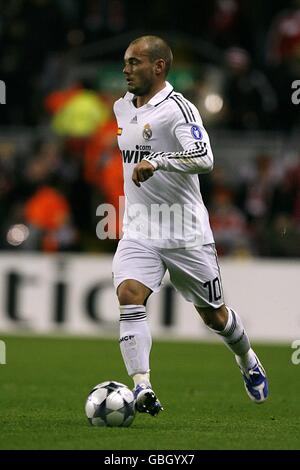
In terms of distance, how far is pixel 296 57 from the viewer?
17062 millimetres

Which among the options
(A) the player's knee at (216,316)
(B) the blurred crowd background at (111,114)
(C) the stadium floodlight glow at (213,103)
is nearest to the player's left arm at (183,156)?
(A) the player's knee at (216,316)

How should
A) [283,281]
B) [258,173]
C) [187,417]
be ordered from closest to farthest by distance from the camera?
1. [187,417]
2. [283,281]
3. [258,173]

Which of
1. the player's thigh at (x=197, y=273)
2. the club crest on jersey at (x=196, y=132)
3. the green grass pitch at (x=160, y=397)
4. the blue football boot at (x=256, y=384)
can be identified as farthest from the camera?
the blue football boot at (x=256, y=384)

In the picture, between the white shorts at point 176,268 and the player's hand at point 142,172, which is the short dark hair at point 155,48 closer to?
the player's hand at point 142,172

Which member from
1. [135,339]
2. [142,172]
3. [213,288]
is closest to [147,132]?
[142,172]

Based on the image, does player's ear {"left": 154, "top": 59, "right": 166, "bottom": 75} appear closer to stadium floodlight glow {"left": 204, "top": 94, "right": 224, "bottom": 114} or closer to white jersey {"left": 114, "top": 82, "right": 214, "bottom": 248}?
white jersey {"left": 114, "top": 82, "right": 214, "bottom": 248}

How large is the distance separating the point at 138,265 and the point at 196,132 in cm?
91

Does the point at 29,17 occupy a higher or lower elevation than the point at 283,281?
higher

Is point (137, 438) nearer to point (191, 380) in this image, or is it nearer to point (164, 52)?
point (164, 52)

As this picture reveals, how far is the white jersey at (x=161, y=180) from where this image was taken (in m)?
7.64

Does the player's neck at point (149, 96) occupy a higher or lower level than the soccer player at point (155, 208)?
higher

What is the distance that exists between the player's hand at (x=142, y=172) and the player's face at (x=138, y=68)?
0.73 meters

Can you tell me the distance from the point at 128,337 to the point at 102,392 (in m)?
0.42

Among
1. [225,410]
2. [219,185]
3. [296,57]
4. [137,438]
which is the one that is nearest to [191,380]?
[225,410]
